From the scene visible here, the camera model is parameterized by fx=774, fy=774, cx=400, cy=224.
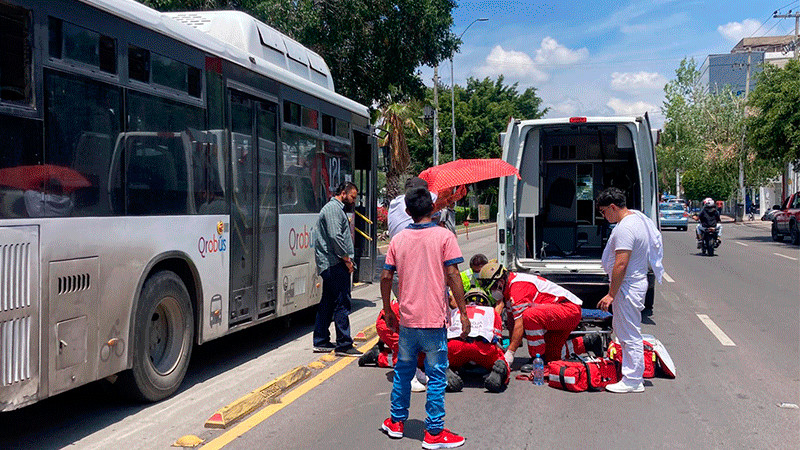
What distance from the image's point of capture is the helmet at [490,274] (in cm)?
773

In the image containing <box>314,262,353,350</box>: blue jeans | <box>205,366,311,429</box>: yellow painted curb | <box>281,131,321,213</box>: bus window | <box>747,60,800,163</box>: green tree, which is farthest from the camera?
<box>747,60,800,163</box>: green tree

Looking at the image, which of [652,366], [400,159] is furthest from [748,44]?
[652,366]

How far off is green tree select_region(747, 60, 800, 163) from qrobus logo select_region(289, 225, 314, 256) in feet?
87.1

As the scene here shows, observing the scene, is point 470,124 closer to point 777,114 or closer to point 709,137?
point 709,137

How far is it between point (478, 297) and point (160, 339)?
320 cm

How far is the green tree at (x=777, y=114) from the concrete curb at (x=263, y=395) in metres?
28.2

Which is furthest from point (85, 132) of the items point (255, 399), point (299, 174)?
point (299, 174)

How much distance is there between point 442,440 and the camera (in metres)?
5.48

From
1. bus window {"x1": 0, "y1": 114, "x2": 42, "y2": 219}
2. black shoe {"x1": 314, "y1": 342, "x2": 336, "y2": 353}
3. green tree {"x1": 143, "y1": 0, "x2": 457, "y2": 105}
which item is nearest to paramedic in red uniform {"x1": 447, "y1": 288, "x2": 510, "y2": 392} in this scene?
black shoe {"x1": 314, "y1": 342, "x2": 336, "y2": 353}

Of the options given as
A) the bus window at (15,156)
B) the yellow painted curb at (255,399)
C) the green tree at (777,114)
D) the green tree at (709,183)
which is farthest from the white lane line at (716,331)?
the green tree at (709,183)

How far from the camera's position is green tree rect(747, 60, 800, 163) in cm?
3089

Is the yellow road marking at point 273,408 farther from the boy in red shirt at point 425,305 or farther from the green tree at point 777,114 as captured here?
the green tree at point 777,114

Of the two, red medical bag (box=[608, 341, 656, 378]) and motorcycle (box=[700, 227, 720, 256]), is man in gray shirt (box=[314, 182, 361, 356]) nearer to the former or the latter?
red medical bag (box=[608, 341, 656, 378])

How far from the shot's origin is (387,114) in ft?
120
